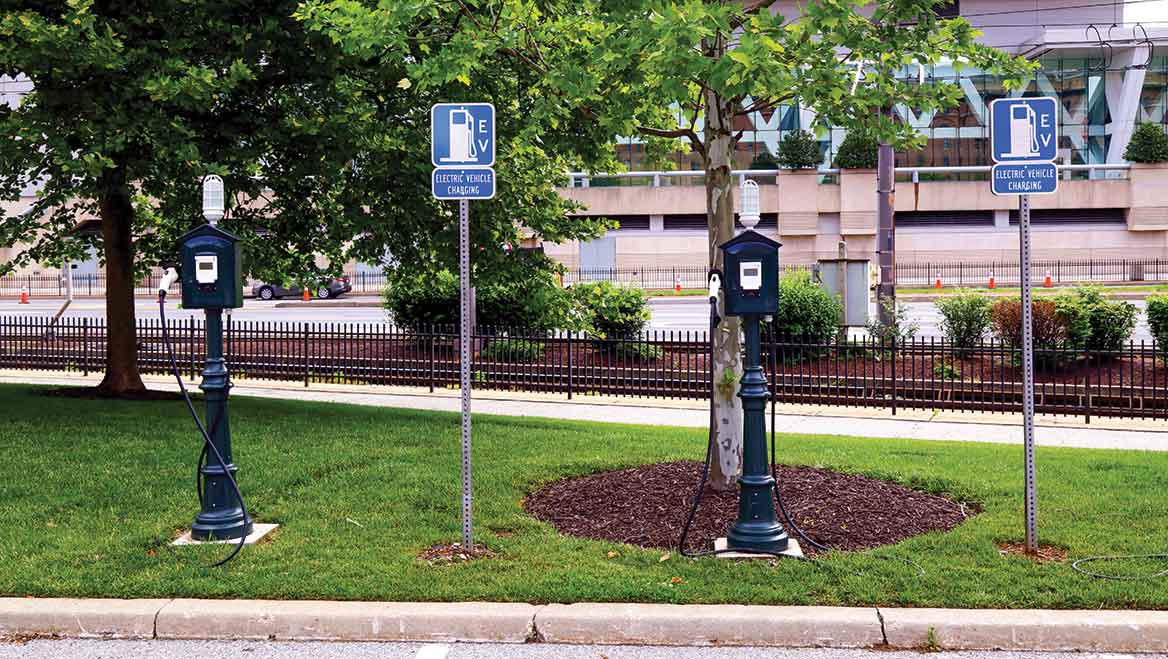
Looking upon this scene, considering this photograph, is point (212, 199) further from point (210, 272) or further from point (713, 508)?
point (713, 508)

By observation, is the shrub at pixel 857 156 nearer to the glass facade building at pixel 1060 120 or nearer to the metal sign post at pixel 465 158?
the glass facade building at pixel 1060 120

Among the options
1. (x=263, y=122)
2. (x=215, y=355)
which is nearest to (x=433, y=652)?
(x=215, y=355)

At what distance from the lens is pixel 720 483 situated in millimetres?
8148

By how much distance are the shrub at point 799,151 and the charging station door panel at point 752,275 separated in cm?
4324

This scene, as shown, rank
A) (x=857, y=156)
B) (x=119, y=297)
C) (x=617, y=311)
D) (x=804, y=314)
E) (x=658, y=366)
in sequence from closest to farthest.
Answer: (x=119, y=297)
(x=658, y=366)
(x=804, y=314)
(x=617, y=311)
(x=857, y=156)

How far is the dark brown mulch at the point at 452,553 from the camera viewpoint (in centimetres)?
649

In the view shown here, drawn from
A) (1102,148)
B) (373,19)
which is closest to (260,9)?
(373,19)

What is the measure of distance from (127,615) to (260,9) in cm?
709

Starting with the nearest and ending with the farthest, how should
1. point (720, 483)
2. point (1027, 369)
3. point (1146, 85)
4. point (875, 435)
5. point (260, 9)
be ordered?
point (1027, 369), point (720, 483), point (260, 9), point (875, 435), point (1146, 85)

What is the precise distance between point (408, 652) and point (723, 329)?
11.6ft

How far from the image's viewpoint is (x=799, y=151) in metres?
48.9

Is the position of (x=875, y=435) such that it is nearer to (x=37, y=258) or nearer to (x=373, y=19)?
(x=373, y=19)

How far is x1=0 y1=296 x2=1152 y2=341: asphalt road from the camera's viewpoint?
27547 millimetres

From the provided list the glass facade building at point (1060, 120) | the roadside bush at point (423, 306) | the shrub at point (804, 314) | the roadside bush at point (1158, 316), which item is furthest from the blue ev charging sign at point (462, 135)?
the glass facade building at point (1060, 120)
